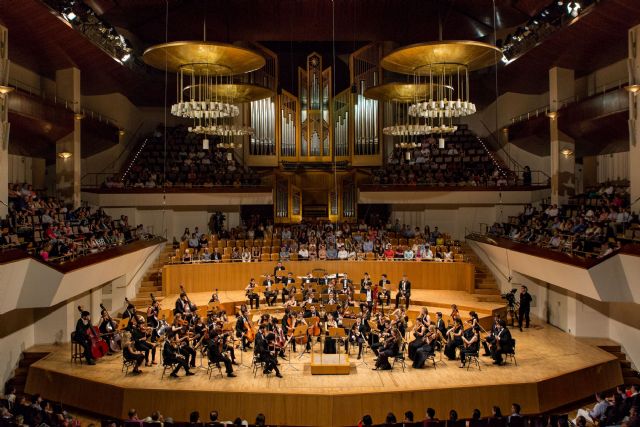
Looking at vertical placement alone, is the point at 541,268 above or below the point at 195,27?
below

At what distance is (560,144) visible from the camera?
1744 centimetres

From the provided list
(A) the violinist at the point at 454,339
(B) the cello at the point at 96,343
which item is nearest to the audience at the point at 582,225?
(A) the violinist at the point at 454,339

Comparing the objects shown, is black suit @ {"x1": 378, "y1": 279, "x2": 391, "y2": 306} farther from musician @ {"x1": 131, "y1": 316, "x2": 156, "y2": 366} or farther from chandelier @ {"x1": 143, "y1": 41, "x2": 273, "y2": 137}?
musician @ {"x1": 131, "y1": 316, "x2": 156, "y2": 366}

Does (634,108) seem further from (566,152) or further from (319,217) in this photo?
(319,217)

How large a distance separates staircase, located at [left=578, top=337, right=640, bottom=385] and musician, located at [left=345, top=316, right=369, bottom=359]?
190 inches

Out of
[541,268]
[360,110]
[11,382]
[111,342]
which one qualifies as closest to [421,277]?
[541,268]

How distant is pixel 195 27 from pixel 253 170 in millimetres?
5059

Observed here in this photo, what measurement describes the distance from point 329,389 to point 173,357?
2.60 metres

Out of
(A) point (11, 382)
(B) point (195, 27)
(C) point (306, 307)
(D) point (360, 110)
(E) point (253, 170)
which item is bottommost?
(A) point (11, 382)

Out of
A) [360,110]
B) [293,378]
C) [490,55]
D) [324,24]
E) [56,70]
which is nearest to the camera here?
[293,378]

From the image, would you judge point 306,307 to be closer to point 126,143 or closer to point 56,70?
point 56,70

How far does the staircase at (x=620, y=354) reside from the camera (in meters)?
11.7

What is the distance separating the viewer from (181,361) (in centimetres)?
1035

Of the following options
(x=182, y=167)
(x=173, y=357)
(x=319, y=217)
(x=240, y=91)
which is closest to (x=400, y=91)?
(x=240, y=91)
